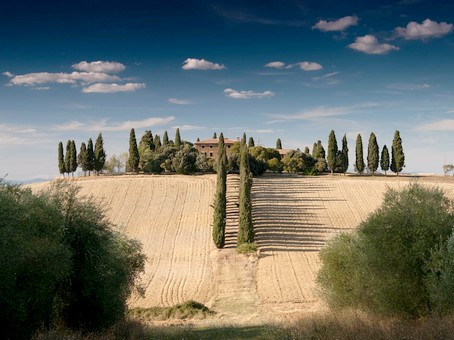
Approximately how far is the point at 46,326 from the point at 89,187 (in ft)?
190

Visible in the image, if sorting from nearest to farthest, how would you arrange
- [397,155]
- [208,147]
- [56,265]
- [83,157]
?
[56,265]
[83,157]
[397,155]
[208,147]

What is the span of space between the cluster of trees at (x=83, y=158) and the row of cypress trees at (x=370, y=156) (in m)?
51.8

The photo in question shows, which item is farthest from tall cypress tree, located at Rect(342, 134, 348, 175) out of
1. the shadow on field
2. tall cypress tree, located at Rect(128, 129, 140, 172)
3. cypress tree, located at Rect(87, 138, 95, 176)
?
cypress tree, located at Rect(87, 138, 95, 176)

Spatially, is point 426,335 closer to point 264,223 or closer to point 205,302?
point 205,302

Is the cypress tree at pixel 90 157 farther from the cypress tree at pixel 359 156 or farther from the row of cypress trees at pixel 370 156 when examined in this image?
the cypress tree at pixel 359 156

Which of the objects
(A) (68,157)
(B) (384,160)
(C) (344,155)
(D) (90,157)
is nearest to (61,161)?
(A) (68,157)

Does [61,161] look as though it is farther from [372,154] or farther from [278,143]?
[372,154]

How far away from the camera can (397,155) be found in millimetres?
101312

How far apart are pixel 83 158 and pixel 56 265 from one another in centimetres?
8393

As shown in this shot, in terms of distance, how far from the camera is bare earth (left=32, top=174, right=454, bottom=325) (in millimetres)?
35094

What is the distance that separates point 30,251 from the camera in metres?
17.2

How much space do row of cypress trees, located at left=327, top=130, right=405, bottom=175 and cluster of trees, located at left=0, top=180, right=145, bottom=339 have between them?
84.6 meters

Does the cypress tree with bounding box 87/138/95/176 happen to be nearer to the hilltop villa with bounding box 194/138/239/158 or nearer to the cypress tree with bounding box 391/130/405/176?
the hilltop villa with bounding box 194/138/239/158

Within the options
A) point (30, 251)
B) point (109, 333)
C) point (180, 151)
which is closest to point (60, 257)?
point (30, 251)
